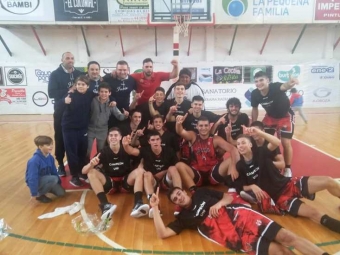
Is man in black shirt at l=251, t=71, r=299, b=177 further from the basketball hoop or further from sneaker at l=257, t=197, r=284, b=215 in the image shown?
the basketball hoop

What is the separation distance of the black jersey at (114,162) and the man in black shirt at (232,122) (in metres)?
1.44

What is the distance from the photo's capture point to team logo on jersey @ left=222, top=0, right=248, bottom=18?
38.0ft

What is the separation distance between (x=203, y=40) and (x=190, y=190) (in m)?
10.6

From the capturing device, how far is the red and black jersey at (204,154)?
4438mm

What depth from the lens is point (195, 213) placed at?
316 cm

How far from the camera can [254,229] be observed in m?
2.77

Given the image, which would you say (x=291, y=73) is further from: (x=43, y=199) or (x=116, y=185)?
(x=43, y=199)

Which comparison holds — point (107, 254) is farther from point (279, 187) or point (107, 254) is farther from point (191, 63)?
point (191, 63)

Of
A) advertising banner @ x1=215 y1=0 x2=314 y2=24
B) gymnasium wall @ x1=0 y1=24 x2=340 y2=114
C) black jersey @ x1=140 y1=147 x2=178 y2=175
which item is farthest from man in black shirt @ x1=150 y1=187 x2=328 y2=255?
gymnasium wall @ x1=0 y1=24 x2=340 y2=114

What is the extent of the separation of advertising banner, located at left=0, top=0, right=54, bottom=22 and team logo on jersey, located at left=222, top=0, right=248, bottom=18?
684 cm

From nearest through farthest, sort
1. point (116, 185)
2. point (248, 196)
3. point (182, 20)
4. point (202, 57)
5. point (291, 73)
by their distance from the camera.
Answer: point (248, 196)
point (116, 185)
point (182, 20)
point (291, 73)
point (202, 57)

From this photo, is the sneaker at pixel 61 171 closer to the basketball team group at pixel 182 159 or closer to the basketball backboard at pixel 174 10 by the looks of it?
the basketball team group at pixel 182 159

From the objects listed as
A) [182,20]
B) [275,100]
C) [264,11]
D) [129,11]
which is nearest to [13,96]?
[129,11]

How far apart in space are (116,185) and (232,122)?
207cm
